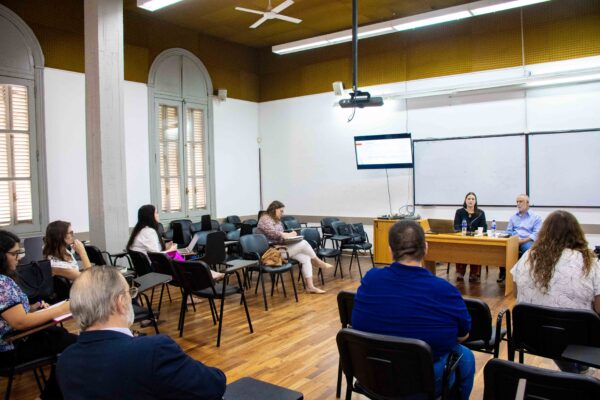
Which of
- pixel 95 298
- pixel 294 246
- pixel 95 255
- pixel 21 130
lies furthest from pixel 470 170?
pixel 95 298

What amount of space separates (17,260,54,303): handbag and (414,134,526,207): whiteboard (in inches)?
245

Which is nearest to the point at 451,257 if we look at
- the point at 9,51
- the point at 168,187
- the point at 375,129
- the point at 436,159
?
the point at 436,159

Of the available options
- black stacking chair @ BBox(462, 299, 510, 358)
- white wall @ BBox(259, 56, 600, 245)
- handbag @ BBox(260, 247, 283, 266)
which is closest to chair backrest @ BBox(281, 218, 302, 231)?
white wall @ BBox(259, 56, 600, 245)

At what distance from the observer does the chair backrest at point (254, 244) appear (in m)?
5.72

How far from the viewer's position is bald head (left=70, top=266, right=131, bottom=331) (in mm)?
1588

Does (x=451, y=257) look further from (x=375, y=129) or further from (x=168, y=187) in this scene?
(x=168, y=187)

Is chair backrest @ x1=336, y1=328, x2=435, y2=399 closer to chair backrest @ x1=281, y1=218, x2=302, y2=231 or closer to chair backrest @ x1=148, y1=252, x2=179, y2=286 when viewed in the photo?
chair backrest @ x1=148, y1=252, x2=179, y2=286

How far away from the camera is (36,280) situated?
11.5ft

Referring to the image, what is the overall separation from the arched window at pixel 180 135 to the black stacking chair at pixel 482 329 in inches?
247

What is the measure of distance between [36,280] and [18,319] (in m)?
1.01

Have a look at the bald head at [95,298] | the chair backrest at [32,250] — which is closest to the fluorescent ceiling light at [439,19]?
the chair backrest at [32,250]

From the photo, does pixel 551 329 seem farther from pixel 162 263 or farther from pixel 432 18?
pixel 432 18

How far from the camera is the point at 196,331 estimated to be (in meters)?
4.62

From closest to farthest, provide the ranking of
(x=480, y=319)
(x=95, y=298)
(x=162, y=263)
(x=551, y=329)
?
1. (x=95, y=298)
2. (x=551, y=329)
3. (x=480, y=319)
4. (x=162, y=263)
